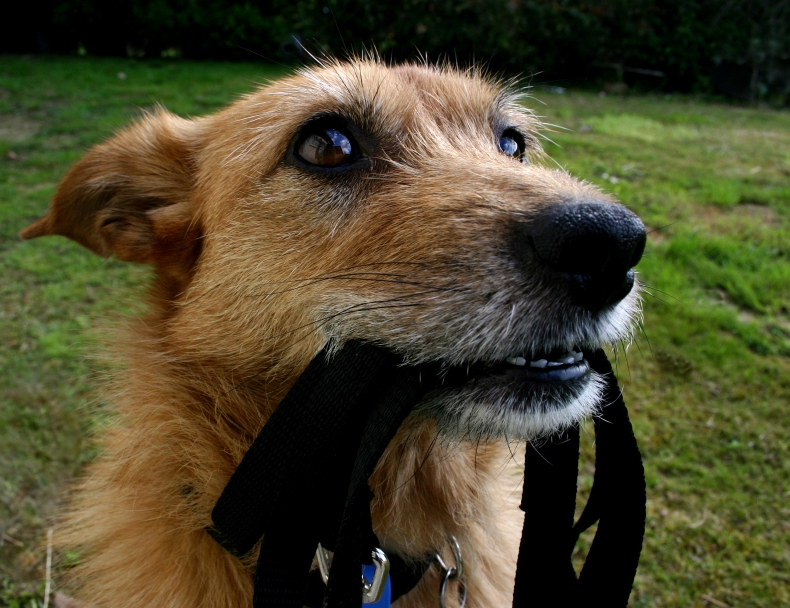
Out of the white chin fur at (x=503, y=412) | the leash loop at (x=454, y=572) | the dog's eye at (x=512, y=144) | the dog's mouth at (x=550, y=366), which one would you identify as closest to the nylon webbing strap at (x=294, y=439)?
the white chin fur at (x=503, y=412)

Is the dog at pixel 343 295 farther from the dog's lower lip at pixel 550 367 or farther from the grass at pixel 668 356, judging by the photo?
the grass at pixel 668 356

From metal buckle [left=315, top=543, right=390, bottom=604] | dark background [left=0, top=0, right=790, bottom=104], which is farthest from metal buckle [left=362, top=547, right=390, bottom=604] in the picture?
dark background [left=0, top=0, right=790, bottom=104]

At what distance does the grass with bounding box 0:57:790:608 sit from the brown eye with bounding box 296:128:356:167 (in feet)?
3.23

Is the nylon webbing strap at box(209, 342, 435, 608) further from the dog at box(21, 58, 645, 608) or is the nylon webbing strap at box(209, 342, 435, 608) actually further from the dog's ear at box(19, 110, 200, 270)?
the dog's ear at box(19, 110, 200, 270)

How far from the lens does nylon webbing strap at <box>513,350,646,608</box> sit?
1.61 m

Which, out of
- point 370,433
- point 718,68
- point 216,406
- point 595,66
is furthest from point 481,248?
point 718,68

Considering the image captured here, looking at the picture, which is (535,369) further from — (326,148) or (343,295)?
(326,148)

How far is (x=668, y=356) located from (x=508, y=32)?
38.6ft

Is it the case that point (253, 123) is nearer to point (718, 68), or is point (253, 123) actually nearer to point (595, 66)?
point (595, 66)

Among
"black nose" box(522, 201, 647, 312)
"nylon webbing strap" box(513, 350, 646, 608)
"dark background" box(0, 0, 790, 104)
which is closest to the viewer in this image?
"black nose" box(522, 201, 647, 312)

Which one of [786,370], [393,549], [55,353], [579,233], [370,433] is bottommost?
[55,353]

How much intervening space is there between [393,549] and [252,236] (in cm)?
115

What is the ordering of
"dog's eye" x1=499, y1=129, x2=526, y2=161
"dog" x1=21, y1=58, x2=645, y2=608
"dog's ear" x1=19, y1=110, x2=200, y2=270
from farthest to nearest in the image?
"dog's eye" x1=499, y1=129, x2=526, y2=161, "dog's ear" x1=19, y1=110, x2=200, y2=270, "dog" x1=21, y1=58, x2=645, y2=608

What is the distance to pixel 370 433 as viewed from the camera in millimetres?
1463
